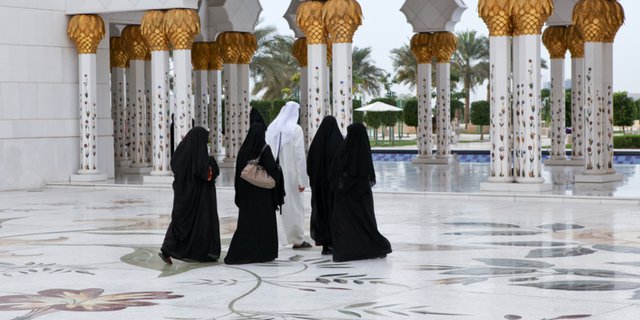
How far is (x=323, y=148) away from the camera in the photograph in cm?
680

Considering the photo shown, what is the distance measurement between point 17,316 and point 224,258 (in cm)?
196

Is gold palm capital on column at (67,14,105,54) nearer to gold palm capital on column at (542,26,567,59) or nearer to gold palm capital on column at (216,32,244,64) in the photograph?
gold palm capital on column at (216,32,244,64)

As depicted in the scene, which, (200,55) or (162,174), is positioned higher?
(200,55)

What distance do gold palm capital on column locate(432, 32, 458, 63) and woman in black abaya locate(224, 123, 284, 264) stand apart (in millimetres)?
10165

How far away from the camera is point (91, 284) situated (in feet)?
18.8

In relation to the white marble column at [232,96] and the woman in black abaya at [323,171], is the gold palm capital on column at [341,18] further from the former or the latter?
the woman in black abaya at [323,171]

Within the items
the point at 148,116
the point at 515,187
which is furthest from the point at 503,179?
the point at 148,116

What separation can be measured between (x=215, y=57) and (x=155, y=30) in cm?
432

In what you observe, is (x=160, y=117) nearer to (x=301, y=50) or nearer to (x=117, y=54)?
(x=117, y=54)

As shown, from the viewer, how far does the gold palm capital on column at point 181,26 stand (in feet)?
41.0

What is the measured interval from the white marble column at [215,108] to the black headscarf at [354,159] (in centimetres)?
1069

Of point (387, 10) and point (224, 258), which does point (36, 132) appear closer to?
point (224, 258)

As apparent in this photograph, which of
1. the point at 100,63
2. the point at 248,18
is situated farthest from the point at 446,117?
the point at 100,63

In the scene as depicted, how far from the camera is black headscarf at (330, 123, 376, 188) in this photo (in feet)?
21.2
